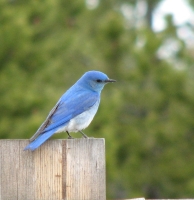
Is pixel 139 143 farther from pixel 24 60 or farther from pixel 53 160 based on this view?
pixel 53 160

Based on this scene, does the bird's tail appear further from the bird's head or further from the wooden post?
the bird's head

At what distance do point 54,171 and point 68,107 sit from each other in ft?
4.75

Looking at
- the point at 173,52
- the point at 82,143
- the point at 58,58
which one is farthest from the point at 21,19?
the point at 82,143

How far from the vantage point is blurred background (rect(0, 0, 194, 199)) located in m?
13.2

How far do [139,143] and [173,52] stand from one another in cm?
221

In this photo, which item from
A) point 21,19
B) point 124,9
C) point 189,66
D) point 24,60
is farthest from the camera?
point 124,9

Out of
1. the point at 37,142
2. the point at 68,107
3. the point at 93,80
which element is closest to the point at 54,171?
the point at 37,142

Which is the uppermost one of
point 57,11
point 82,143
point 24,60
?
point 57,11

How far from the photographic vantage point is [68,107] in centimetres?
493

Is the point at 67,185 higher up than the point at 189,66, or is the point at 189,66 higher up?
the point at 189,66

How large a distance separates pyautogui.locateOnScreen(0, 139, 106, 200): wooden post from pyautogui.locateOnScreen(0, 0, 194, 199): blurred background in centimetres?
862

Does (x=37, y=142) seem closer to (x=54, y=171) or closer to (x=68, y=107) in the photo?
(x=54, y=171)

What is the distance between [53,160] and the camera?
353 centimetres

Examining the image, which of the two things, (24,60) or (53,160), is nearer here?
(53,160)
